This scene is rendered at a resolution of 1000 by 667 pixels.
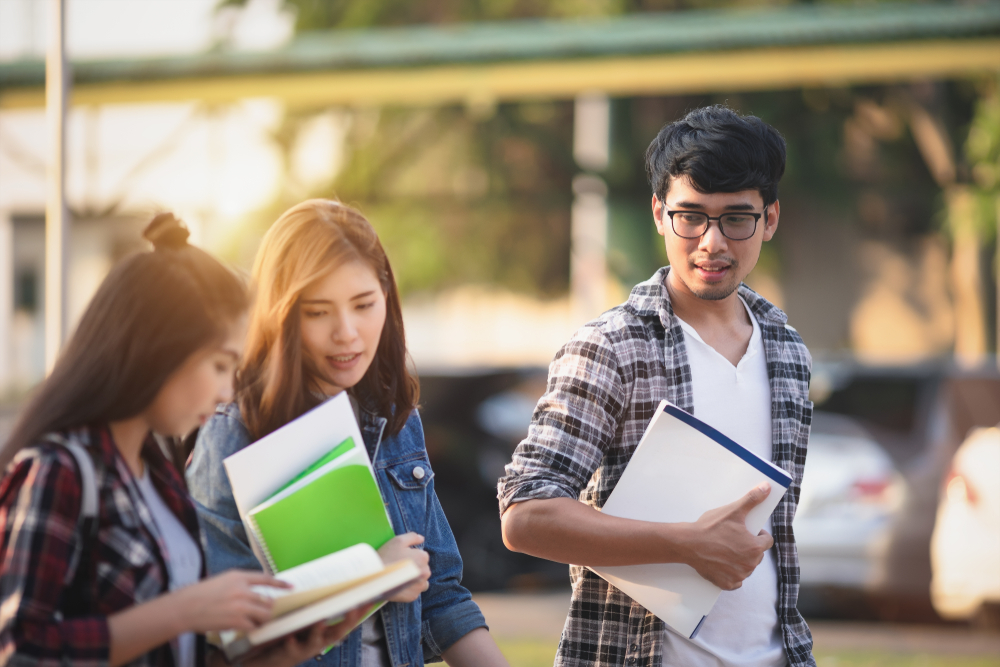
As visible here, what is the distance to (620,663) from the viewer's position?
202 centimetres

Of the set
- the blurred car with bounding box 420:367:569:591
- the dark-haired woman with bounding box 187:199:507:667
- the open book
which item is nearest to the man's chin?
the dark-haired woman with bounding box 187:199:507:667

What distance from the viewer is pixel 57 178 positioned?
175 inches

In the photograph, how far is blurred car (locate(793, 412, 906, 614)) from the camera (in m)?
6.43

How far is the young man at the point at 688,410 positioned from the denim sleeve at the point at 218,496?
1.52ft

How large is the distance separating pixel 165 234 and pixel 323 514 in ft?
1.64

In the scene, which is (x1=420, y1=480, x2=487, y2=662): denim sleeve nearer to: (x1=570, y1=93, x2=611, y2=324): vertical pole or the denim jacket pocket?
the denim jacket pocket

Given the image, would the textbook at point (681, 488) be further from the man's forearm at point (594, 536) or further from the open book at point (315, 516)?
the open book at point (315, 516)

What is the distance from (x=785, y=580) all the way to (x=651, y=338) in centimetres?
54

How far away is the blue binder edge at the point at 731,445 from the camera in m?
1.86

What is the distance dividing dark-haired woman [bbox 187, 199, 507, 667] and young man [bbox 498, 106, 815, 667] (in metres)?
0.24

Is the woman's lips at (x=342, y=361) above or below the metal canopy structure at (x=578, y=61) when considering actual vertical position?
below

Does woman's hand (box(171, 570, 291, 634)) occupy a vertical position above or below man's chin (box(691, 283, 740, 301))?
below

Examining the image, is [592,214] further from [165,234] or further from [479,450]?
[165,234]

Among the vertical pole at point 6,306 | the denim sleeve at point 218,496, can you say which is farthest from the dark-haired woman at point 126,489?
the vertical pole at point 6,306
